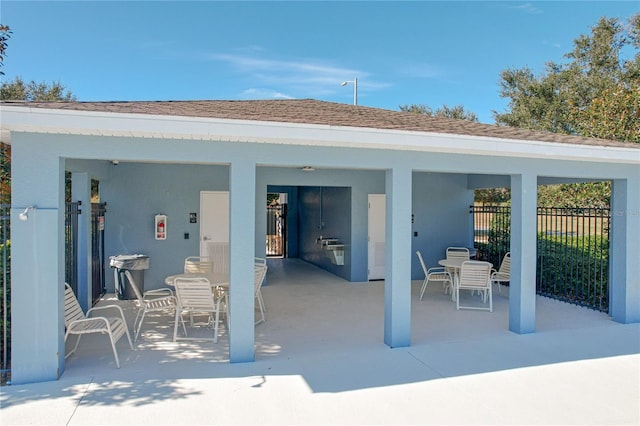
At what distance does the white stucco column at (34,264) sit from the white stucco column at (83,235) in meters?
2.80

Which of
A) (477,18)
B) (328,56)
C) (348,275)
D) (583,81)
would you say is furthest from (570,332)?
(328,56)

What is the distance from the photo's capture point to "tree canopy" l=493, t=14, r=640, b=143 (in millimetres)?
18062

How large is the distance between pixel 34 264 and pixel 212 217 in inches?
215

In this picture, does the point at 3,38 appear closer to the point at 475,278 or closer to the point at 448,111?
the point at 475,278

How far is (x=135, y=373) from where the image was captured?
462 cm

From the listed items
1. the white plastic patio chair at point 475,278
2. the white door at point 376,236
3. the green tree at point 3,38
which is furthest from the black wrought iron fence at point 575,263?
the green tree at point 3,38

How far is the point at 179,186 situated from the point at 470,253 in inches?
299

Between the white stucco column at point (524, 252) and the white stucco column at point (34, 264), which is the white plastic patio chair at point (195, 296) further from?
the white stucco column at point (524, 252)

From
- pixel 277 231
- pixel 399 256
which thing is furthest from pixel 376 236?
pixel 277 231

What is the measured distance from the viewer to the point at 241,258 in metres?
4.99

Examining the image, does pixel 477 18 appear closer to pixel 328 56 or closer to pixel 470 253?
pixel 328 56

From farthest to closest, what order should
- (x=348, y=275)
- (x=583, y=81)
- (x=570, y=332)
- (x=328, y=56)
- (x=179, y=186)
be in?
(x=328, y=56)
(x=583, y=81)
(x=348, y=275)
(x=179, y=186)
(x=570, y=332)

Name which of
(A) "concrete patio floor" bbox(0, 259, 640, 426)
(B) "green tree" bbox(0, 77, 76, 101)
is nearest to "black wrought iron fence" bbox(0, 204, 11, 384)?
(A) "concrete patio floor" bbox(0, 259, 640, 426)

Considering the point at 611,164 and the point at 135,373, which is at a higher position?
the point at 611,164
